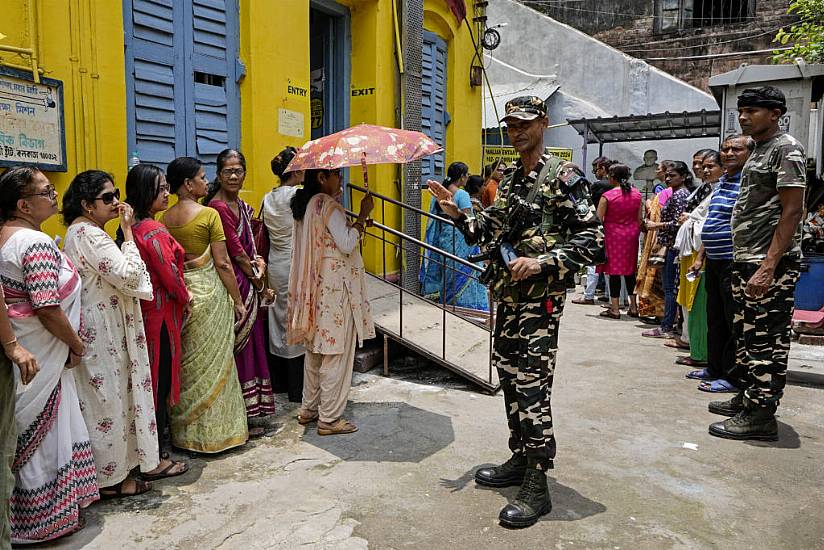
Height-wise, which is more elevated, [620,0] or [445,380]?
[620,0]

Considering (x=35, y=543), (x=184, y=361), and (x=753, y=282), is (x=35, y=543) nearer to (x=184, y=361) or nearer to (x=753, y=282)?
(x=184, y=361)

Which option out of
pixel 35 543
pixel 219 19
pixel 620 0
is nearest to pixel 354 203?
pixel 219 19

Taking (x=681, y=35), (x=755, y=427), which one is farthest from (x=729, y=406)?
(x=681, y=35)

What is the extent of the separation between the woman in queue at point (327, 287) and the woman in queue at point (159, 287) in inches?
28.9

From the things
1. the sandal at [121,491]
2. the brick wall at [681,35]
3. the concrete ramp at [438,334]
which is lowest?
the sandal at [121,491]

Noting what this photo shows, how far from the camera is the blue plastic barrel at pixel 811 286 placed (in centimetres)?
718

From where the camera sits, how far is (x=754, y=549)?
2723 millimetres

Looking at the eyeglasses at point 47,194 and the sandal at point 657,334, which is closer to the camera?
the eyeglasses at point 47,194

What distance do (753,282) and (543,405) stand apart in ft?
5.56

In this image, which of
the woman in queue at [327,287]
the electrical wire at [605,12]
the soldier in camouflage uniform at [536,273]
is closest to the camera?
the soldier in camouflage uniform at [536,273]

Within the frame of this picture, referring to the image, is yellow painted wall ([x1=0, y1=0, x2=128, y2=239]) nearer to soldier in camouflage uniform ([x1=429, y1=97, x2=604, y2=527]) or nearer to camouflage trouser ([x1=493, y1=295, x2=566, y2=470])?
soldier in camouflage uniform ([x1=429, y1=97, x2=604, y2=527])

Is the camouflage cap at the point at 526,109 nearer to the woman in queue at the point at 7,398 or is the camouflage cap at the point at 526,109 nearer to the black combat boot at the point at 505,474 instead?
the black combat boot at the point at 505,474

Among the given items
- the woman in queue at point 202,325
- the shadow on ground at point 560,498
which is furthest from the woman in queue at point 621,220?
the woman in queue at point 202,325

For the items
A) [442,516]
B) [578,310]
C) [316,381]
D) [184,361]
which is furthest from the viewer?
[578,310]
